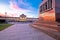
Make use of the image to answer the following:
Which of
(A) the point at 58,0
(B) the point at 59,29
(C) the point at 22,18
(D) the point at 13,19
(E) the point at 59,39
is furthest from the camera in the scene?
(D) the point at 13,19

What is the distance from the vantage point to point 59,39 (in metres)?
6.77

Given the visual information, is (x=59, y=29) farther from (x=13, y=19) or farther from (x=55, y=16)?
(x=13, y=19)

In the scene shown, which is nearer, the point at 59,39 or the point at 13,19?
the point at 59,39

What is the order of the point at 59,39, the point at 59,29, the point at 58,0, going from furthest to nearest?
the point at 58,0
the point at 59,29
the point at 59,39

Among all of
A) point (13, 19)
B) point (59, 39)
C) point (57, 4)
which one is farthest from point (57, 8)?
point (13, 19)

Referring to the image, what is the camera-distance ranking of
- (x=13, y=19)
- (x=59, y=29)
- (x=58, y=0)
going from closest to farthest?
(x=59, y=29)
(x=58, y=0)
(x=13, y=19)

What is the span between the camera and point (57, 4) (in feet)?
40.1

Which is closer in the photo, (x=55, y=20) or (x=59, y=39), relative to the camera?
(x=59, y=39)

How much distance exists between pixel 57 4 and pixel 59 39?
5949 millimetres

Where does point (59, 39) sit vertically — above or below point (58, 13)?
below

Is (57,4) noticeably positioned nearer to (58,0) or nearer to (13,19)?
(58,0)

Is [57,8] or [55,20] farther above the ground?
[57,8]

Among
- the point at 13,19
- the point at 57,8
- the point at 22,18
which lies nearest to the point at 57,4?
the point at 57,8

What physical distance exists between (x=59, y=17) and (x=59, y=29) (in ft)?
9.66
